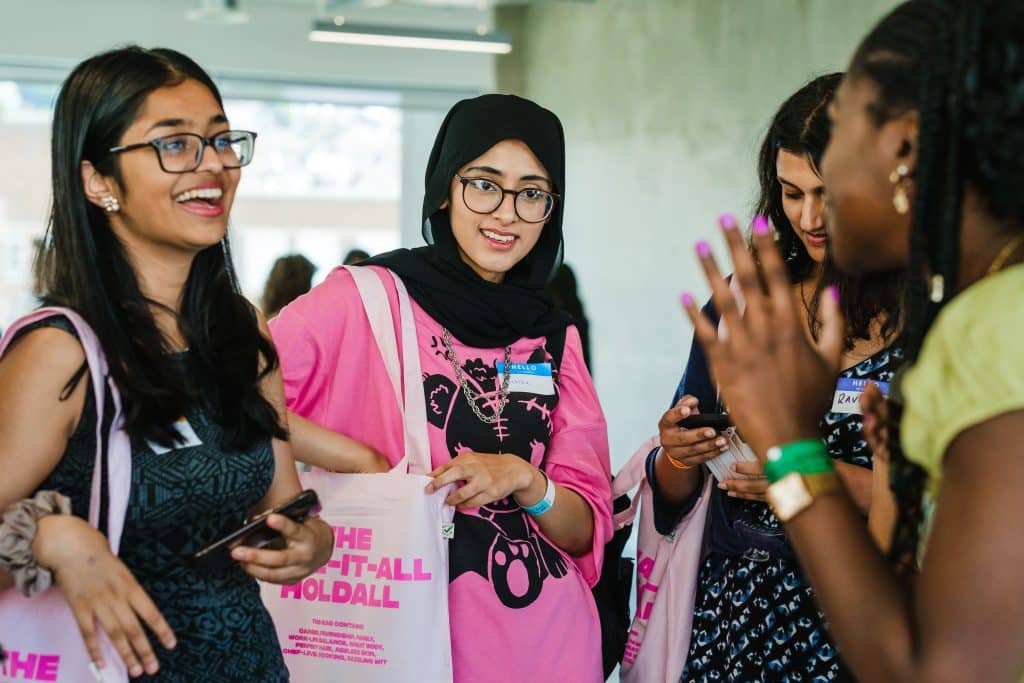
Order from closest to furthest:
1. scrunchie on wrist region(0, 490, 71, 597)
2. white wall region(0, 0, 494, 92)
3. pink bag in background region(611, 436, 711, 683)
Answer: scrunchie on wrist region(0, 490, 71, 597)
pink bag in background region(611, 436, 711, 683)
white wall region(0, 0, 494, 92)

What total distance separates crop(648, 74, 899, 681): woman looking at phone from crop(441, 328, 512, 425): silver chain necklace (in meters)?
0.35

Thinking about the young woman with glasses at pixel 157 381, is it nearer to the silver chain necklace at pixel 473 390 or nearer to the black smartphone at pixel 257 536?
the black smartphone at pixel 257 536

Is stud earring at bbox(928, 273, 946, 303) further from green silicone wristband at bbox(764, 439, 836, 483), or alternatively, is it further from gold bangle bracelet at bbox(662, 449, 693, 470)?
gold bangle bracelet at bbox(662, 449, 693, 470)

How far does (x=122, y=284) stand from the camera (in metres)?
1.82

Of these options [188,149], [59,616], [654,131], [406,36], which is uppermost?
[406,36]

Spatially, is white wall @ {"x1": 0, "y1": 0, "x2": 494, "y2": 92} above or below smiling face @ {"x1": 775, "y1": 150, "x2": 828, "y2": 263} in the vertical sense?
above

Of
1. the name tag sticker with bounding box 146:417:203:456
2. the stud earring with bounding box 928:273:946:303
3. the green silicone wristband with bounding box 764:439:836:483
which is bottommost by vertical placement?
the name tag sticker with bounding box 146:417:203:456

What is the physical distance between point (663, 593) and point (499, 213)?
0.91 m

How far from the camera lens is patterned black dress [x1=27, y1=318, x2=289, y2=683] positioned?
1686mm

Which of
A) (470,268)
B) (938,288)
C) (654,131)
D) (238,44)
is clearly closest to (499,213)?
(470,268)

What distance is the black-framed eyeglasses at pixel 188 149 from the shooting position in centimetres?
180

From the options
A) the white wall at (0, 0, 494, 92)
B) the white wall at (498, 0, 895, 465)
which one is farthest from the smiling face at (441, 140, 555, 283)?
the white wall at (0, 0, 494, 92)

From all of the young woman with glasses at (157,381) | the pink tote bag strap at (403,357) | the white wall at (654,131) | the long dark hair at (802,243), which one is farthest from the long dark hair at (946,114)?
the white wall at (654,131)

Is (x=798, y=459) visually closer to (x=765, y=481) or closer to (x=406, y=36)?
(x=765, y=481)
